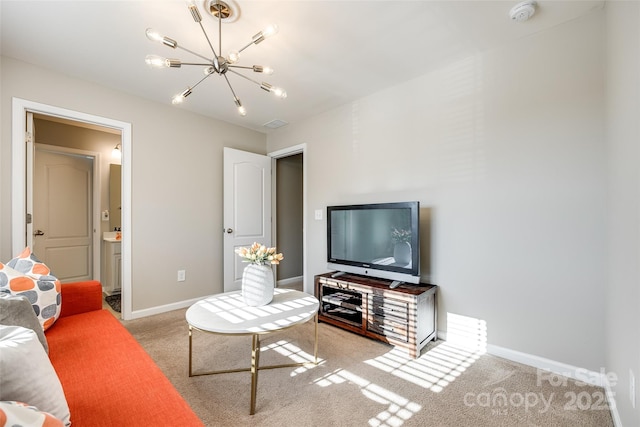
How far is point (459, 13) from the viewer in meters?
1.83

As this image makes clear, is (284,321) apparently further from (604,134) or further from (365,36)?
(604,134)

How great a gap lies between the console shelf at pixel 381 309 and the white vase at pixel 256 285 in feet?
3.14

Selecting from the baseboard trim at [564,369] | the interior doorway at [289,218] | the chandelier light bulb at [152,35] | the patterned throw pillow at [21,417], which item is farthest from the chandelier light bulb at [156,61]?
the baseboard trim at [564,369]

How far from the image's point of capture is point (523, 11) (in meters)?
1.78

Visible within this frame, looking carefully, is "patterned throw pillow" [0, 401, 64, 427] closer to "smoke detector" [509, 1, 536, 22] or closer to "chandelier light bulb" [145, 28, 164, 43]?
"chandelier light bulb" [145, 28, 164, 43]

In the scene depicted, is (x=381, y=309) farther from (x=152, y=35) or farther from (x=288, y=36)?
(x=152, y=35)

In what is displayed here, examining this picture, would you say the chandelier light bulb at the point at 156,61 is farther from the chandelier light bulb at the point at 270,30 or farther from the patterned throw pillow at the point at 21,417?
the patterned throw pillow at the point at 21,417

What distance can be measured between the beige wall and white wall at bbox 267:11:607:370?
7.32 ft

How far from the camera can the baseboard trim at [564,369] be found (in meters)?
1.61

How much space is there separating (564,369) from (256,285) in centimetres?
215

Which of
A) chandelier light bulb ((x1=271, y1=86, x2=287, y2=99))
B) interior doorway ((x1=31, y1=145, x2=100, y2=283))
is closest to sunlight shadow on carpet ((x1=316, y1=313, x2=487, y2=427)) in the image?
chandelier light bulb ((x1=271, y1=86, x2=287, y2=99))

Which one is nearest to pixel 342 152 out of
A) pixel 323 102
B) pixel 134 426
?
pixel 323 102

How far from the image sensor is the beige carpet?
151cm

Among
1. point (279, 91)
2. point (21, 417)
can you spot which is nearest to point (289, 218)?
point (279, 91)
